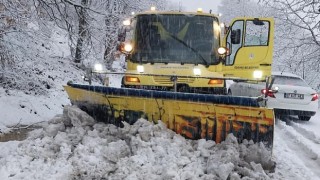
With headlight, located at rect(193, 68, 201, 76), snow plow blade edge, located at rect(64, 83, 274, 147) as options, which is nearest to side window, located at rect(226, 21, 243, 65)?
headlight, located at rect(193, 68, 201, 76)

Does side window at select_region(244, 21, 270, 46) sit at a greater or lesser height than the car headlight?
greater

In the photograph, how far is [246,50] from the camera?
25.9ft

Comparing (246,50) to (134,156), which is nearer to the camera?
(134,156)

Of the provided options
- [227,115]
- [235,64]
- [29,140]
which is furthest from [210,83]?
[29,140]

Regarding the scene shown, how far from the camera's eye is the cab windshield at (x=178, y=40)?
8.00 metres

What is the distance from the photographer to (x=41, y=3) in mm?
8375

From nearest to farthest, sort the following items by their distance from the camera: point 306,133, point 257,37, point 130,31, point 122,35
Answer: point 257,37 → point 122,35 → point 130,31 → point 306,133

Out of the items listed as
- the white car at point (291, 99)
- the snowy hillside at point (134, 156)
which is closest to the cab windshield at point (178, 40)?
the snowy hillside at point (134, 156)

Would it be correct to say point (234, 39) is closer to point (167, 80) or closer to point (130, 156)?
point (167, 80)

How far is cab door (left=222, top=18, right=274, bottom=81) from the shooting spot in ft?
25.6

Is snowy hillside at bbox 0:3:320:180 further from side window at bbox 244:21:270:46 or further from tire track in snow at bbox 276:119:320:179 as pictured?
side window at bbox 244:21:270:46

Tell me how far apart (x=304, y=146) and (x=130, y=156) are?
396 centimetres

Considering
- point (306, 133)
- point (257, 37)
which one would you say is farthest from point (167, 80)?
point (306, 133)

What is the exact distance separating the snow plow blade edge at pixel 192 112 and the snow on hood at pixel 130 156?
0.68ft
